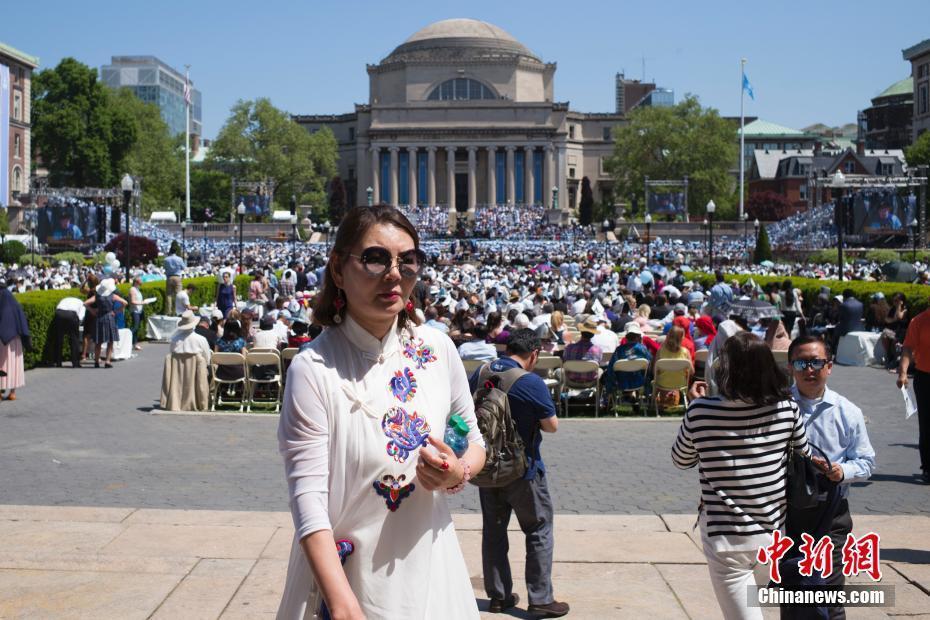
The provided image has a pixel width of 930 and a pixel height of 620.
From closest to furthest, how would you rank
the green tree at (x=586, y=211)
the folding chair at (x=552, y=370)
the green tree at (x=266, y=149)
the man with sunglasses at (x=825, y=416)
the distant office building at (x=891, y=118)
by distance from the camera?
the man with sunglasses at (x=825, y=416) < the folding chair at (x=552, y=370) < the green tree at (x=266, y=149) < the green tree at (x=586, y=211) < the distant office building at (x=891, y=118)

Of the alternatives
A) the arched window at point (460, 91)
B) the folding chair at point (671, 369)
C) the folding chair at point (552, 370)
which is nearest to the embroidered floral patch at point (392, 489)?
the folding chair at point (552, 370)

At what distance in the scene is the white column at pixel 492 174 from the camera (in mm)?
109938

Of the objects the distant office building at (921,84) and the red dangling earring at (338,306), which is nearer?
the red dangling earring at (338,306)

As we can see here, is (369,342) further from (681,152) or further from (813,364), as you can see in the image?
(681,152)

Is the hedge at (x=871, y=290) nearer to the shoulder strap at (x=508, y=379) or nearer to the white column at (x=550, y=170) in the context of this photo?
the shoulder strap at (x=508, y=379)

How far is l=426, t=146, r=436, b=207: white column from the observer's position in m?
111

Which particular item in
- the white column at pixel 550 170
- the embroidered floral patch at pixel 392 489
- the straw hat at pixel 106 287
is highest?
the white column at pixel 550 170

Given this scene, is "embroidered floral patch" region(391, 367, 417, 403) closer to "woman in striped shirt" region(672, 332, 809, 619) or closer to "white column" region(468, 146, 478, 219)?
"woman in striped shirt" region(672, 332, 809, 619)

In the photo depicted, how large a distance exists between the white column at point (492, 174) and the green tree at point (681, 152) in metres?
12.3

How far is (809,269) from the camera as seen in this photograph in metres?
48.2

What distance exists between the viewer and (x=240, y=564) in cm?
743

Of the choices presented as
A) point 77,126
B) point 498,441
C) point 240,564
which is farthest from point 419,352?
point 77,126

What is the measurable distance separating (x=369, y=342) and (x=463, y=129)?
10880 centimetres

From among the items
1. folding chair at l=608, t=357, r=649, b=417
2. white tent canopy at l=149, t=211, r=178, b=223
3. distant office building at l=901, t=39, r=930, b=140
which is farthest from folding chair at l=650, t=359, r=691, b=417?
distant office building at l=901, t=39, r=930, b=140
